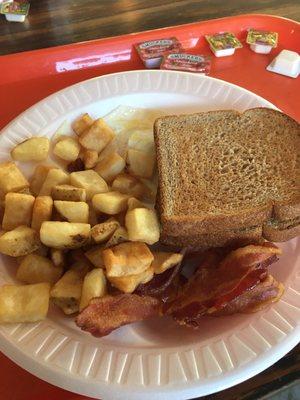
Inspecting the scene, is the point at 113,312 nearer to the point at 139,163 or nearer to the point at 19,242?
the point at 19,242

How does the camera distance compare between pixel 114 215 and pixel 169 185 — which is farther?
pixel 169 185

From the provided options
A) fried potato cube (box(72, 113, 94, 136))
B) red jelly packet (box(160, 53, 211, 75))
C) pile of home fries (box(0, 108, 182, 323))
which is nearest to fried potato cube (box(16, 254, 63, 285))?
pile of home fries (box(0, 108, 182, 323))

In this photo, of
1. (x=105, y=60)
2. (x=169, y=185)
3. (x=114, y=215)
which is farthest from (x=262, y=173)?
(x=105, y=60)

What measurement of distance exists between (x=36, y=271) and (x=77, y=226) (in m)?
0.15

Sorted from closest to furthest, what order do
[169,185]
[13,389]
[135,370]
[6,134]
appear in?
[135,370], [13,389], [169,185], [6,134]

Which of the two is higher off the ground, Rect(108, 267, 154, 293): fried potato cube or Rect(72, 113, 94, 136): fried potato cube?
Rect(72, 113, 94, 136): fried potato cube

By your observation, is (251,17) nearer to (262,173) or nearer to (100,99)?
(100,99)

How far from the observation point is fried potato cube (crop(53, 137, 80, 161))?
Result: 4.47 feet

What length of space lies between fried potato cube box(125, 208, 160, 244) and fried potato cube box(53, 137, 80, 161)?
1.26 feet

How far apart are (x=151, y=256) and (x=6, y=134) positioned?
698 mm

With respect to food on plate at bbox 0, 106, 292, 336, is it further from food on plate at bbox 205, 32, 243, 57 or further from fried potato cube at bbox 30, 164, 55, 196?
food on plate at bbox 205, 32, 243, 57

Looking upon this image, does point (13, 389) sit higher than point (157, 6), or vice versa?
point (157, 6)

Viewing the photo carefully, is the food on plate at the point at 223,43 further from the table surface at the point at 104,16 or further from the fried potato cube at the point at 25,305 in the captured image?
the fried potato cube at the point at 25,305

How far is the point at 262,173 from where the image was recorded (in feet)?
4.19
